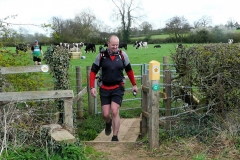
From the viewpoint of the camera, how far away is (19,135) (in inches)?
165

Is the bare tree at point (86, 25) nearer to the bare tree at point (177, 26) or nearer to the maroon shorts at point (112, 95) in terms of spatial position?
the bare tree at point (177, 26)

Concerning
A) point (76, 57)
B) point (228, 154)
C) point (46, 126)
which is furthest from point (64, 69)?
point (76, 57)

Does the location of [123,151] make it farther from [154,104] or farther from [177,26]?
[177,26]

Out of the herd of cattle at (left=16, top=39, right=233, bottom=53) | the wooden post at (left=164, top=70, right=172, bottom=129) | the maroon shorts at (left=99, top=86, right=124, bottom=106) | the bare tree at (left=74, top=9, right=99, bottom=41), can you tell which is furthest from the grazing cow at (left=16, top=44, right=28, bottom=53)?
the bare tree at (left=74, top=9, right=99, bottom=41)

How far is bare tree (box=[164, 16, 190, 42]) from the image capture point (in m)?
54.4

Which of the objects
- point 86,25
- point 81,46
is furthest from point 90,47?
point 86,25

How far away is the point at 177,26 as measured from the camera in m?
56.1

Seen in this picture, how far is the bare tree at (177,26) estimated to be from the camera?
54438mm

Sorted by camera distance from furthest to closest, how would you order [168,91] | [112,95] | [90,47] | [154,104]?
[90,47] < [168,91] < [112,95] < [154,104]

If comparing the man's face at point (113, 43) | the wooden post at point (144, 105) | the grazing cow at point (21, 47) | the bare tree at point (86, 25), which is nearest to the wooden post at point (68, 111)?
the man's face at point (113, 43)

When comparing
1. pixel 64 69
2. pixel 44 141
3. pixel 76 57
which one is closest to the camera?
pixel 44 141

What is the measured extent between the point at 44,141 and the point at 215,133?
2.57 meters

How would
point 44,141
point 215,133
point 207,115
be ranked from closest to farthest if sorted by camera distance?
point 44,141 < point 215,133 < point 207,115

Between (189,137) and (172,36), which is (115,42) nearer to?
(189,137)
